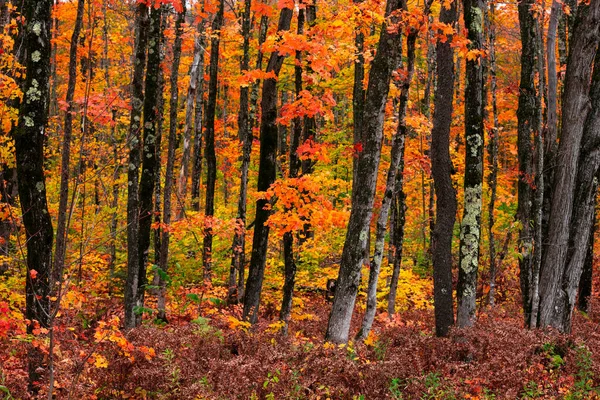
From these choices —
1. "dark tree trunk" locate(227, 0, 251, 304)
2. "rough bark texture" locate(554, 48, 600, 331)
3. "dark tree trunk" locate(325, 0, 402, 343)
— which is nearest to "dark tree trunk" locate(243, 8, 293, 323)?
"dark tree trunk" locate(227, 0, 251, 304)

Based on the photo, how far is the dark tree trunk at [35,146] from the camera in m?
6.02

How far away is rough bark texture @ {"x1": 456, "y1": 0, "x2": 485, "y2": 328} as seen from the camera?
28.5ft

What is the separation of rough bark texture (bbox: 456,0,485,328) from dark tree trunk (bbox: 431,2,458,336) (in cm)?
38

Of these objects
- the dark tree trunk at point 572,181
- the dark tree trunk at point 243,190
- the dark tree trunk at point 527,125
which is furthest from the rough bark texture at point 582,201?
the dark tree trunk at point 243,190

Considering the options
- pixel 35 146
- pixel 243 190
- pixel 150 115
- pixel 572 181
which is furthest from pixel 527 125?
pixel 35 146

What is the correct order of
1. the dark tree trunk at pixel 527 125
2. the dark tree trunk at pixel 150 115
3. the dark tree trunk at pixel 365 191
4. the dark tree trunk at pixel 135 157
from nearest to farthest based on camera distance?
the dark tree trunk at pixel 365 191 → the dark tree trunk at pixel 135 157 → the dark tree trunk at pixel 150 115 → the dark tree trunk at pixel 527 125

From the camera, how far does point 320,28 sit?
31.8ft

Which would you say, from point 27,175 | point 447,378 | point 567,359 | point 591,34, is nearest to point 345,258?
point 447,378

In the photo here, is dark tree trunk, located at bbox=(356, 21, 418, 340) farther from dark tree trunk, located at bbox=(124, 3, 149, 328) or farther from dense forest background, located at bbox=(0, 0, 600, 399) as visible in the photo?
dark tree trunk, located at bbox=(124, 3, 149, 328)

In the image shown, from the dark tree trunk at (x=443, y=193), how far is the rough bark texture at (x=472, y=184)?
38 cm

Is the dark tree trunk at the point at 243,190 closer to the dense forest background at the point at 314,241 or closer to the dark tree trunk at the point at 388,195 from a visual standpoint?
the dense forest background at the point at 314,241

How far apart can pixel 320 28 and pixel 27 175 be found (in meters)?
5.96

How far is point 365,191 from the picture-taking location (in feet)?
25.5

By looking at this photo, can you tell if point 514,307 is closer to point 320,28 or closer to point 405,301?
point 405,301
